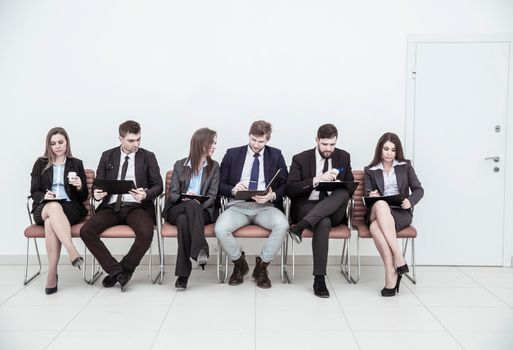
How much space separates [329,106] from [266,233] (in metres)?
1.42

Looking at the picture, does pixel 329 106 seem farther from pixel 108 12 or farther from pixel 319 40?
pixel 108 12

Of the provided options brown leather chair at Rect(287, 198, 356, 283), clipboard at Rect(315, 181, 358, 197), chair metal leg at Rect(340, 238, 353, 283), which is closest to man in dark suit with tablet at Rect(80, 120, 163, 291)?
brown leather chair at Rect(287, 198, 356, 283)

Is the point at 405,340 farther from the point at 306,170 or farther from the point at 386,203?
the point at 306,170

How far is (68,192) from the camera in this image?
4.53m

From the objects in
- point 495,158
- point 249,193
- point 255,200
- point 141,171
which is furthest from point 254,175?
point 495,158

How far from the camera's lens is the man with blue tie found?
4363 mm

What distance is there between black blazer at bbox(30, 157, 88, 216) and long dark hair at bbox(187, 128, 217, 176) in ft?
2.95

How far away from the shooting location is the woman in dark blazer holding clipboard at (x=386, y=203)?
13.8 ft

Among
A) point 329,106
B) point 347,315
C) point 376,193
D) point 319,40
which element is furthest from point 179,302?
point 319,40

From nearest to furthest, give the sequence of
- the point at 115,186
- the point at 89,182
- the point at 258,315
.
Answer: the point at 258,315, the point at 115,186, the point at 89,182

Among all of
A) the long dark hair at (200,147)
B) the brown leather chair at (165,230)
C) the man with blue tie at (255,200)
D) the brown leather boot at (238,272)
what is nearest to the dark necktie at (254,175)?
the man with blue tie at (255,200)

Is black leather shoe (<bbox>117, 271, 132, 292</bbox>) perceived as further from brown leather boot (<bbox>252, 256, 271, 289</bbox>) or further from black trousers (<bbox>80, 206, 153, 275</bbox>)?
brown leather boot (<bbox>252, 256, 271, 289</bbox>)

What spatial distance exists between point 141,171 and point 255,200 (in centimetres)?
96

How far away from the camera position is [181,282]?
4.30 meters
